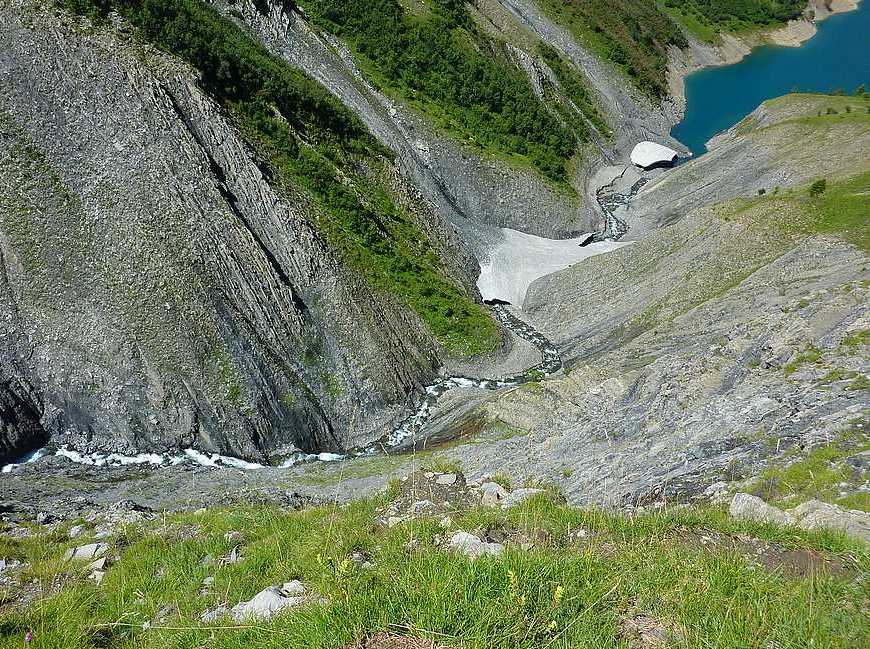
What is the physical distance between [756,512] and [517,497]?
3.93 metres

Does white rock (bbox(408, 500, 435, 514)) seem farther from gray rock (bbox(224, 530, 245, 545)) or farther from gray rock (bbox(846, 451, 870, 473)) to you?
gray rock (bbox(846, 451, 870, 473))

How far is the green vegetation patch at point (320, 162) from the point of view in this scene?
29.5 meters

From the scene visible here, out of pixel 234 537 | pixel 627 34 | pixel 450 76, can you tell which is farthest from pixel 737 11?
pixel 234 537

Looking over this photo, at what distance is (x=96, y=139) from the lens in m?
24.9

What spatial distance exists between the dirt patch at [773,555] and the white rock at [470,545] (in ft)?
7.68

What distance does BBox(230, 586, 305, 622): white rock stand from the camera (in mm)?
5461

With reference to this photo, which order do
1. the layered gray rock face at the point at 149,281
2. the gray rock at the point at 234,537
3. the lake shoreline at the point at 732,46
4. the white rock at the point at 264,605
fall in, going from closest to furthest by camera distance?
the white rock at the point at 264,605, the gray rock at the point at 234,537, the layered gray rock face at the point at 149,281, the lake shoreline at the point at 732,46

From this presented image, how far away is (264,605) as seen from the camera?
5766 mm

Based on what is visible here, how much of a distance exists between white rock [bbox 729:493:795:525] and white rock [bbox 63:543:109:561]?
10.5 m

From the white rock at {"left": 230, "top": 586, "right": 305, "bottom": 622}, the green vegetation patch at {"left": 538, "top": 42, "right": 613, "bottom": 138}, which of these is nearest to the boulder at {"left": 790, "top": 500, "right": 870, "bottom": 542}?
the white rock at {"left": 230, "top": 586, "right": 305, "bottom": 622}

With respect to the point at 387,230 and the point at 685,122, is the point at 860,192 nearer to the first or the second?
the point at 387,230

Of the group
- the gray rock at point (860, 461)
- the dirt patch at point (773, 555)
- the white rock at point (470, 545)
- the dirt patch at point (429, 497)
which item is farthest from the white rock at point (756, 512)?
the dirt patch at point (429, 497)

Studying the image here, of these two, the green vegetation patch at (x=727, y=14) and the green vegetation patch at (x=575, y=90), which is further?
the green vegetation patch at (x=727, y=14)

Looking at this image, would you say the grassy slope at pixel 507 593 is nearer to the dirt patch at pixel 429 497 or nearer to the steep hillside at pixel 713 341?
the dirt patch at pixel 429 497
